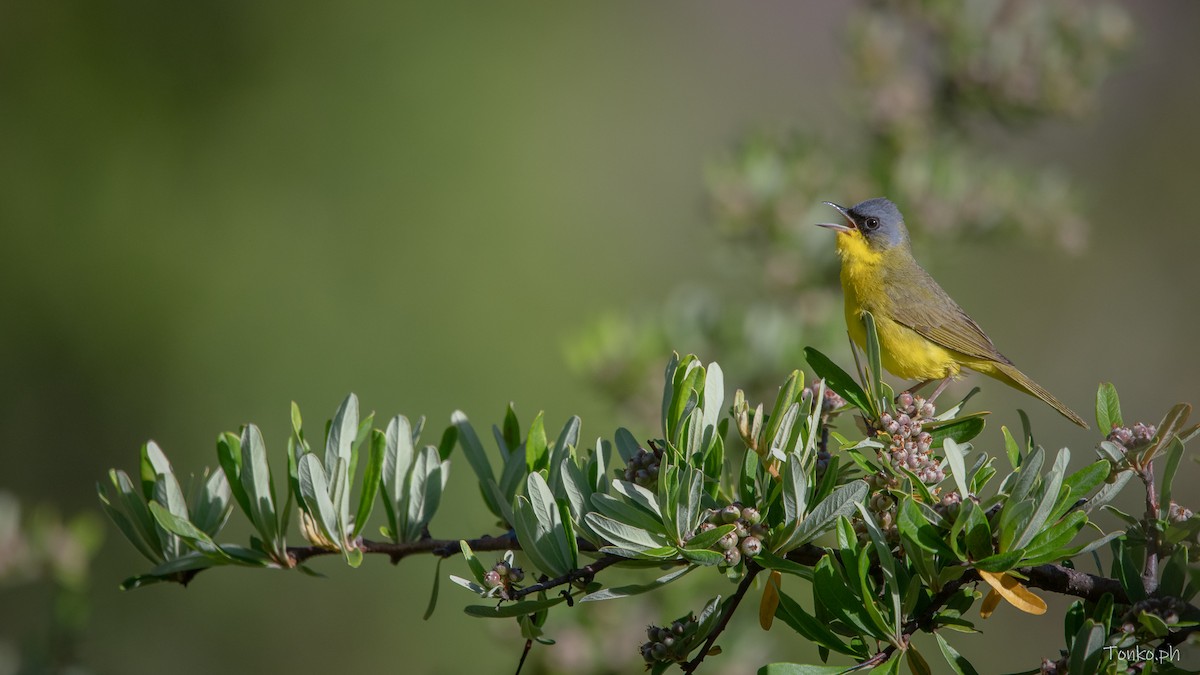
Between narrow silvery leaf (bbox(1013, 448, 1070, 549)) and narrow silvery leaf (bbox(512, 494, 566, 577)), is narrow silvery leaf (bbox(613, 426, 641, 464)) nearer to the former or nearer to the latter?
narrow silvery leaf (bbox(512, 494, 566, 577))

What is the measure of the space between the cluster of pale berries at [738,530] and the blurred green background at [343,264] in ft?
11.6

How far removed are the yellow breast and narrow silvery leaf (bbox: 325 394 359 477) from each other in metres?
2.03

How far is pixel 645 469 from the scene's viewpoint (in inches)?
54.6

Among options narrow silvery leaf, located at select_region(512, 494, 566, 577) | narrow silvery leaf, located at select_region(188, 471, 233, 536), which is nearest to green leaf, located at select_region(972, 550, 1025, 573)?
narrow silvery leaf, located at select_region(512, 494, 566, 577)

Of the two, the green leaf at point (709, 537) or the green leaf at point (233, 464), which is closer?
the green leaf at point (709, 537)

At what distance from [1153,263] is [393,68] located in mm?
5509

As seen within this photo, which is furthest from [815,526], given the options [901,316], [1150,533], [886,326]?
[901,316]

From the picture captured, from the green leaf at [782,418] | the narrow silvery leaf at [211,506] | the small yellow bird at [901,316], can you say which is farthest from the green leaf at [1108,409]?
the small yellow bird at [901,316]

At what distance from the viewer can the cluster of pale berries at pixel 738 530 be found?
1.26 metres

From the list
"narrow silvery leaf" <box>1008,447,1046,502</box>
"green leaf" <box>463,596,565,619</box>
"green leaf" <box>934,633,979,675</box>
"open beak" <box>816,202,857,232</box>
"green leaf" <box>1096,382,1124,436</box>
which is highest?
"open beak" <box>816,202,857,232</box>

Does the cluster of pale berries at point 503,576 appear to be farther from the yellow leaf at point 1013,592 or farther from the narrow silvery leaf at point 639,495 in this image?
the yellow leaf at point 1013,592

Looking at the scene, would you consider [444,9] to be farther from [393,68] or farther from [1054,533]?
[1054,533]

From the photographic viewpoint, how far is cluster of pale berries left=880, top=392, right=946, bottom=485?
1.35 metres

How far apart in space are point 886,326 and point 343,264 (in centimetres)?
438
